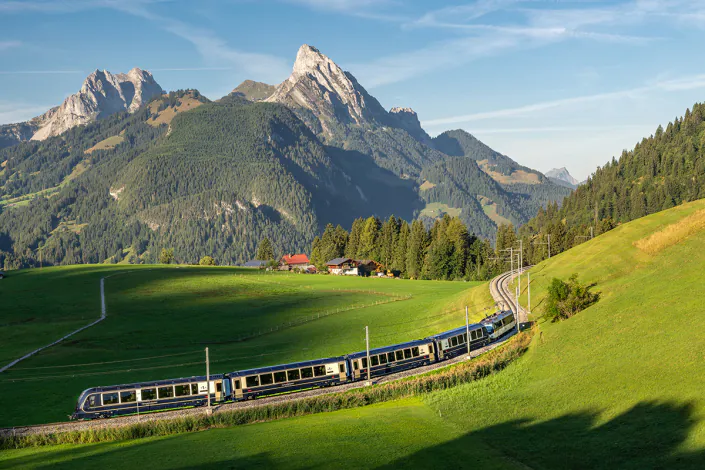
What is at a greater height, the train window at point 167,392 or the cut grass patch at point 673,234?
the cut grass patch at point 673,234

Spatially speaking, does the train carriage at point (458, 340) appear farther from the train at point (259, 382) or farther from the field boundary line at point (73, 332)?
the field boundary line at point (73, 332)

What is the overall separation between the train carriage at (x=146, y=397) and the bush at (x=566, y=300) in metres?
43.3

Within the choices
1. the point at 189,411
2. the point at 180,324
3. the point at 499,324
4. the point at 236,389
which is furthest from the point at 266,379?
the point at 180,324

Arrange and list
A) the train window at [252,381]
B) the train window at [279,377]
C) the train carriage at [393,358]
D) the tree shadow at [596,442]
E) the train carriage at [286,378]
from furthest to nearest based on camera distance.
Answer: the train carriage at [393,358] < the train window at [279,377] < the train window at [252,381] < the train carriage at [286,378] < the tree shadow at [596,442]

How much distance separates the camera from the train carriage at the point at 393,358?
64250 millimetres

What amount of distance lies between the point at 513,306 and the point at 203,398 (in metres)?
53.1

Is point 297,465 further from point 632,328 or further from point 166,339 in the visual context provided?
point 166,339

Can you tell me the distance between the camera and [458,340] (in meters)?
72.4

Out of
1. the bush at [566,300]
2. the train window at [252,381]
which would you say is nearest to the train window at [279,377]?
the train window at [252,381]

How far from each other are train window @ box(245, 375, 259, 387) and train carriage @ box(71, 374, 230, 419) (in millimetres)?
2064

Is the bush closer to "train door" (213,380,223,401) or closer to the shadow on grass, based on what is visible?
the shadow on grass

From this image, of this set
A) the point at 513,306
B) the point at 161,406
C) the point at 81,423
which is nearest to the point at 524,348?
the point at 513,306

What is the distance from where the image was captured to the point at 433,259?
186 meters

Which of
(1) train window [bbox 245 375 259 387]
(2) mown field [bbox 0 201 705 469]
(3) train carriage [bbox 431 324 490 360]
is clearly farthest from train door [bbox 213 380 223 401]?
(3) train carriage [bbox 431 324 490 360]
